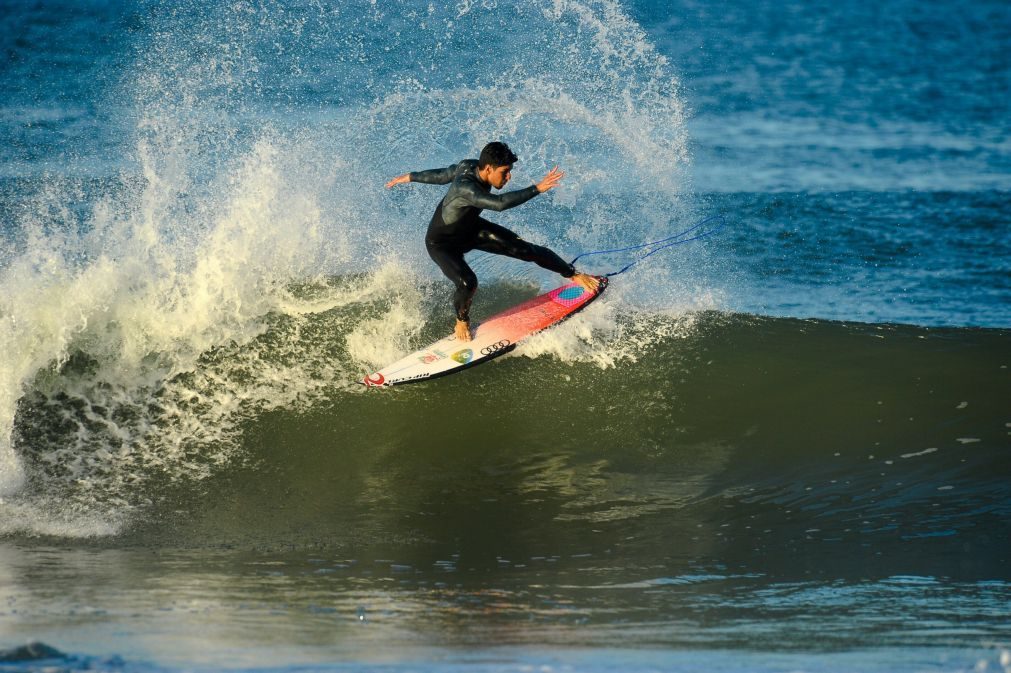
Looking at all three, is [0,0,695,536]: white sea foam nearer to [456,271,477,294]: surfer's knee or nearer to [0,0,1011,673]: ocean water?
[0,0,1011,673]: ocean water

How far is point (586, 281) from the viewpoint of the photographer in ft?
27.6

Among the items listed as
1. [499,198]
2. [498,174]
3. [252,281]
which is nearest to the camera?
[499,198]

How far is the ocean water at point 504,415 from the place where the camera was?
5.12 meters

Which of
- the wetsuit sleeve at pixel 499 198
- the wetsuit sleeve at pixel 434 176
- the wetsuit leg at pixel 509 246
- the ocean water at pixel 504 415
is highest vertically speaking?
the wetsuit sleeve at pixel 434 176

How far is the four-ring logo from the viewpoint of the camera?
8.52 m

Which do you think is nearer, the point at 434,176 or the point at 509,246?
the point at 509,246

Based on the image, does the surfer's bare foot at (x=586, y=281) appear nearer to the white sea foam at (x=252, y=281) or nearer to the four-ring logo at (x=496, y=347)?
the white sea foam at (x=252, y=281)

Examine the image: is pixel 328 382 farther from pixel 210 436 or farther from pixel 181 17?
pixel 181 17

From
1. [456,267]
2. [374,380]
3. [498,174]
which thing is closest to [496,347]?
[456,267]

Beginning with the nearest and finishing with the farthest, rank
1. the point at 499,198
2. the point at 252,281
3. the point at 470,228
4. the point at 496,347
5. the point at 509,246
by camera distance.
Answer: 1. the point at 499,198
2. the point at 470,228
3. the point at 509,246
4. the point at 496,347
5. the point at 252,281

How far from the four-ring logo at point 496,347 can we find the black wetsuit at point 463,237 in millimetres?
410

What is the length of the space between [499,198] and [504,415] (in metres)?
1.76

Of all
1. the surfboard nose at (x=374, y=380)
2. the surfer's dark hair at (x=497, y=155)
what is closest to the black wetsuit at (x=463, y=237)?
the surfer's dark hair at (x=497, y=155)

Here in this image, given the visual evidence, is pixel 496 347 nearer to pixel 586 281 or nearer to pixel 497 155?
pixel 586 281
